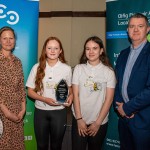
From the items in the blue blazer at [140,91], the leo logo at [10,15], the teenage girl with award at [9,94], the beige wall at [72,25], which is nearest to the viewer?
the blue blazer at [140,91]

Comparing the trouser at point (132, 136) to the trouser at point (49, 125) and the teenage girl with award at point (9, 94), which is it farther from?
the teenage girl with award at point (9, 94)

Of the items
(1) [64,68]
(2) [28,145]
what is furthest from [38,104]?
(2) [28,145]

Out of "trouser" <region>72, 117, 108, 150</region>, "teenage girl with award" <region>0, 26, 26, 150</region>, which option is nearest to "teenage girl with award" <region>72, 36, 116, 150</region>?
"trouser" <region>72, 117, 108, 150</region>

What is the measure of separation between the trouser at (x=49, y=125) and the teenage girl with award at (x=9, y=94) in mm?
216

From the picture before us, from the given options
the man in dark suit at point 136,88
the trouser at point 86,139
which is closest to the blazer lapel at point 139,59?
the man in dark suit at point 136,88

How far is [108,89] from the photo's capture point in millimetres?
2439

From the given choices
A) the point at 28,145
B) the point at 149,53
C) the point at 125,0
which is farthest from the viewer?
the point at 28,145

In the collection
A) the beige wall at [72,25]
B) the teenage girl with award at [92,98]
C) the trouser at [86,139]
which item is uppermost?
the beige wall at [72,25]

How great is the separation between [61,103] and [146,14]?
130 centimetres

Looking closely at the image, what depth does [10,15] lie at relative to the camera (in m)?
2.71

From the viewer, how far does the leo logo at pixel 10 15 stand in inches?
106

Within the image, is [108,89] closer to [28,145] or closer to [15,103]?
[15,103]

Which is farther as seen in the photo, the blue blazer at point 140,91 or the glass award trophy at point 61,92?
the glass award trophy at point 61,92

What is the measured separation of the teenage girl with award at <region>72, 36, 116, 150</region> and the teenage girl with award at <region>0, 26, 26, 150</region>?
0.60 m
